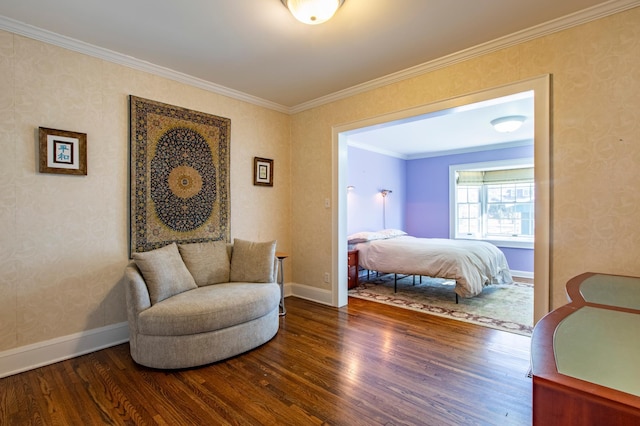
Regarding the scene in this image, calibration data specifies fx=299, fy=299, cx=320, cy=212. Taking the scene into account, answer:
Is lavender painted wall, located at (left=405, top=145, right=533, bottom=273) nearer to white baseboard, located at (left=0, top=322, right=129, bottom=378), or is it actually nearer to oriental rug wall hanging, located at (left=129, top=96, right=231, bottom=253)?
oriental rug wall hanging, located at (left=129, top=96, right=231, bottom=253)

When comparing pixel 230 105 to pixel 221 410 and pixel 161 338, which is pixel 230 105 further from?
pixel 221 410

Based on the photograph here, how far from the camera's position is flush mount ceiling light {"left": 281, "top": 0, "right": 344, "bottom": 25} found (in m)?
1.88

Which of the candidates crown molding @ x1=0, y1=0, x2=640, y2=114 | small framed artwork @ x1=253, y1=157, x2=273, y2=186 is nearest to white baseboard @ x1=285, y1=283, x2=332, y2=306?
small framed artwork @ x1=253, y1=157, x2=273, y2=186

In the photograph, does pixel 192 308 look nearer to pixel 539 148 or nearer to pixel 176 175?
pixel 176 175

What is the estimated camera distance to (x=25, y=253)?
231 centimetres

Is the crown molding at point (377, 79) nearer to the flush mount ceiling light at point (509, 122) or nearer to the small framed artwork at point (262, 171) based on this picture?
the small framed artwork at point (262, 171)

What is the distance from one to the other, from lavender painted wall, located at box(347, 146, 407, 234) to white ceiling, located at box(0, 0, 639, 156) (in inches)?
112

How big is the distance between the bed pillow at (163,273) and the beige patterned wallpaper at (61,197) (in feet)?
1.44

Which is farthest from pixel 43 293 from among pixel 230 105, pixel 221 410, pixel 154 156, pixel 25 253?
pixel 230 105

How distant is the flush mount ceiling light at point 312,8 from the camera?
1884 mm

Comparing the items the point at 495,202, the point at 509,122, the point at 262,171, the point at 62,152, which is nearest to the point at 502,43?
the point at 509,122

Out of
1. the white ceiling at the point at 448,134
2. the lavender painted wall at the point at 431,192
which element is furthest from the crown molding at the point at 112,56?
the lavender painted wall at the point at 431,192

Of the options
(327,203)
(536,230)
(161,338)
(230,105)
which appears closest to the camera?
(161,338)

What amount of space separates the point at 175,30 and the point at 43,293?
7.68ft
